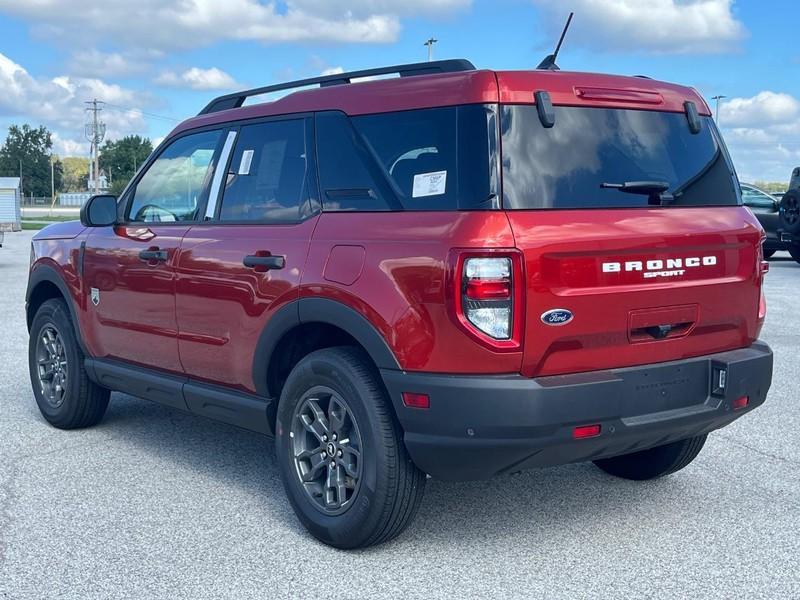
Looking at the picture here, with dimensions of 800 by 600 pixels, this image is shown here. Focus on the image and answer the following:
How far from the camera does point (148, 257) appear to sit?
17.3 feet

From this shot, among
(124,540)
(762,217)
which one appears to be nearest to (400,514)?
(124,540)

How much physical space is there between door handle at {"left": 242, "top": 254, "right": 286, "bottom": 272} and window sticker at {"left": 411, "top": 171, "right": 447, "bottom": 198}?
0.78 meters

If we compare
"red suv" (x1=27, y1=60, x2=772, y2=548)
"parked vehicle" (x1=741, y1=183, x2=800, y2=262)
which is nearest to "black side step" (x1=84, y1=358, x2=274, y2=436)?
"red suv" (x1=27, y1=60, x2=772, y2=548)

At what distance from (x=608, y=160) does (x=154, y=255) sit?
2.50m

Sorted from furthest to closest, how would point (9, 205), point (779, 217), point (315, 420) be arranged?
1. point (9, 205)
2. point (779, 217)
3. point (315, 420)

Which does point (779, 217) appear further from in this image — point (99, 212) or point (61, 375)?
point (99, 212)

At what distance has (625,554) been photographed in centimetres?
410

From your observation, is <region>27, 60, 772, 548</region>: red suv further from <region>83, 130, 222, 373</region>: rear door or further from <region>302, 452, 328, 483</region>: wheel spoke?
<region>83, 130, 222, 373</region>: rear door

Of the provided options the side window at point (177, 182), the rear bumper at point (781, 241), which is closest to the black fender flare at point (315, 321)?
the side window at point (177, 182)

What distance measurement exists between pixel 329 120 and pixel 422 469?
5.35 feet

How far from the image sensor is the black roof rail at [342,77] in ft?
13.6

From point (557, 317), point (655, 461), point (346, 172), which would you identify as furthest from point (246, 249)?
point (655, 461)

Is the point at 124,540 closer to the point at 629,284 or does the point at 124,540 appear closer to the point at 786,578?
the point at 629,284

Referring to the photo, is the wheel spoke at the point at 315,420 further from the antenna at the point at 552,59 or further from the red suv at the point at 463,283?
the antenna at the point at 552,59
